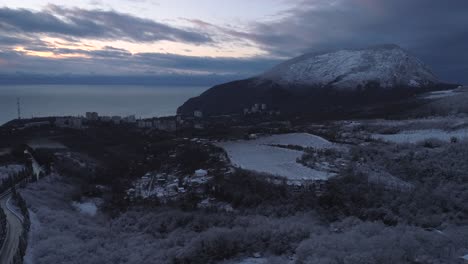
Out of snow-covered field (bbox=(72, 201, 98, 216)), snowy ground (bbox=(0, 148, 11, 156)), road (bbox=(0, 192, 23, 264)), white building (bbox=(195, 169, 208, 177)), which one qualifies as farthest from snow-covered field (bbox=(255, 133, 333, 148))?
snowy ground (bbox=(0, 148, 11, 156))

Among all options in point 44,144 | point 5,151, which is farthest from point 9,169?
point 44,144

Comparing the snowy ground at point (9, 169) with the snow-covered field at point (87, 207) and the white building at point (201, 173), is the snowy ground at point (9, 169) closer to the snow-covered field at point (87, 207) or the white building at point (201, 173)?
the snow-covered field at point (87, 207)

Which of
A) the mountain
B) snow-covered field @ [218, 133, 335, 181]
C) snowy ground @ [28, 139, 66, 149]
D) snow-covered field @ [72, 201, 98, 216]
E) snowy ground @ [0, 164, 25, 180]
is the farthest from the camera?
the mountain

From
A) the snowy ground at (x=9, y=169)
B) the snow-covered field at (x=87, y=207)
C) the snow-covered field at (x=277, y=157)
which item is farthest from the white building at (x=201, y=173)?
the snowy ground at (x=9, y=169)

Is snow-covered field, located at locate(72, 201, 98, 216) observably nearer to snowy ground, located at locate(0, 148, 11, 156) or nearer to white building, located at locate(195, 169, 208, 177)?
white building, located at locate(195, 169, 208, 177)

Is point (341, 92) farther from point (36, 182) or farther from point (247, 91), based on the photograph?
point (36, 182)
